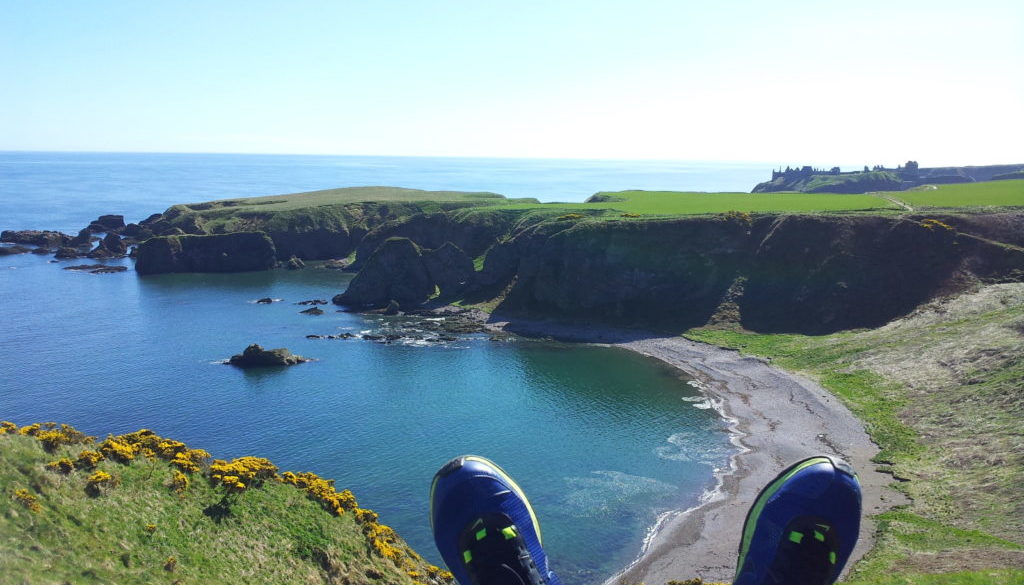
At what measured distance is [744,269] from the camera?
282 ft

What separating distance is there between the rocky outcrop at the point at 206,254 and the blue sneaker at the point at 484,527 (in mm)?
125143

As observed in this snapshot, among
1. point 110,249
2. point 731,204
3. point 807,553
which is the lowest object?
point 110,249

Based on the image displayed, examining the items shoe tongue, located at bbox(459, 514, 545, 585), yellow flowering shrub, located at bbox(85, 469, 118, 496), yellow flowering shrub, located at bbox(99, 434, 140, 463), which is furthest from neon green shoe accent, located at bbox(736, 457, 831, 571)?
yellow flowering shrub, located at bbox(99, 434, 140, 463)

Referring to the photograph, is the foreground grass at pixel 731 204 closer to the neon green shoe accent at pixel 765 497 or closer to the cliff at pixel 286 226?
the cliff at pixel 286 226

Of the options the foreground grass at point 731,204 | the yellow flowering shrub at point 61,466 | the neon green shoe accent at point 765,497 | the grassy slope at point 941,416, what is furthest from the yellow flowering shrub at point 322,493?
the foreground grass at point 731,204

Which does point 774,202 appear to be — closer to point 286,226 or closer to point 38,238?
point 286,226

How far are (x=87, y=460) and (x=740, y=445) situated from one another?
4167 cm

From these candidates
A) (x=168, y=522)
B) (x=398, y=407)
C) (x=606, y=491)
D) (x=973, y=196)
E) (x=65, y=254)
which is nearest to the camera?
(x=168, y=522)

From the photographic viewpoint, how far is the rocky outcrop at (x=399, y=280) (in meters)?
99.0

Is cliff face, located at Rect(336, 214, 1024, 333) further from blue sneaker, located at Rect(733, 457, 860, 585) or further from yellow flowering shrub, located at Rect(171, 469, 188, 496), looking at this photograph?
yellow flowering shrub, located at Rect(171, 469, 188, 496)

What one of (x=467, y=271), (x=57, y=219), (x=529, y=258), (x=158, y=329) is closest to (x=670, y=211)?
(x=529, y=258)

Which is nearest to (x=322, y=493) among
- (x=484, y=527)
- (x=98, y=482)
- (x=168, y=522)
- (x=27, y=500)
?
(x=168, y=522)

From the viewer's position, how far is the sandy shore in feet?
113

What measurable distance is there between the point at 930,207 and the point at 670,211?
33733mm
